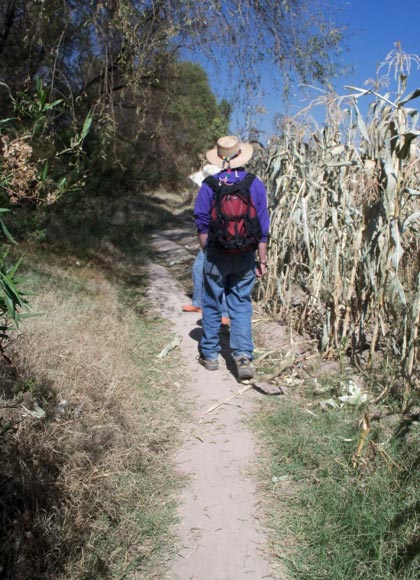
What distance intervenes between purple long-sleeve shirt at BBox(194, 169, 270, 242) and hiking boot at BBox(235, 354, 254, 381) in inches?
42.7

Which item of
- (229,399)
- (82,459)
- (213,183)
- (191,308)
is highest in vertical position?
(213,183)

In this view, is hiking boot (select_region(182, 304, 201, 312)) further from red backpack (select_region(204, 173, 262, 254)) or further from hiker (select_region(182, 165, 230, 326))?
red backpack (select_region(204, 173, 262, 254))

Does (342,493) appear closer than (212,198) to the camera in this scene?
Yes

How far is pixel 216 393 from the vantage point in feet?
16.1

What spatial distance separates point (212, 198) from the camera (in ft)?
16.2

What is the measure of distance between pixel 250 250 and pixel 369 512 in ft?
8.19

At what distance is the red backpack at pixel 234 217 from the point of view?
4777 millimetres

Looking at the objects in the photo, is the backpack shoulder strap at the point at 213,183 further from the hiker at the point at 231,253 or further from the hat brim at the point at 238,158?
the hat brim at the point at 238,158

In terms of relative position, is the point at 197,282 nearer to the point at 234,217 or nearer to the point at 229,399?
the point at 234,217

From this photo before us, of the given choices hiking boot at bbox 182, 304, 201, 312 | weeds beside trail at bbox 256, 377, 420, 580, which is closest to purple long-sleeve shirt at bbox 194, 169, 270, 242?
weeds beside trail at bbox 256, 377, 420, 580

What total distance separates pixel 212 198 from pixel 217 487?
7.93 feet

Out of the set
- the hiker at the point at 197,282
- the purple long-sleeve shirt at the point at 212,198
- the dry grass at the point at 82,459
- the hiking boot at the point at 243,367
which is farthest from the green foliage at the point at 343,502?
the hiker at the point at 197,282

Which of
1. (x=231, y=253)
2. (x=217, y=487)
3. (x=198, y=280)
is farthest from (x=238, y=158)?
(x=217, y=487)

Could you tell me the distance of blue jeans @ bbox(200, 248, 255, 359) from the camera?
16.7ft
